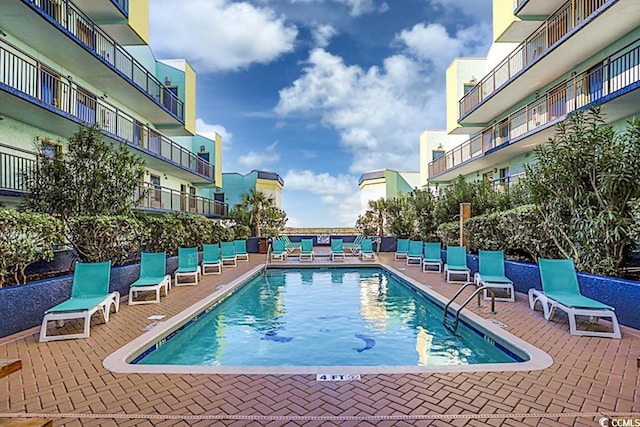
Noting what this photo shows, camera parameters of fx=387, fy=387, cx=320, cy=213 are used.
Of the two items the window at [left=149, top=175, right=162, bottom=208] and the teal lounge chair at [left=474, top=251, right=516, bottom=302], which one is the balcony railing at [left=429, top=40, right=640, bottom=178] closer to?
the teal lounge chair at [left=474, top=251, right=516, bottom=302]

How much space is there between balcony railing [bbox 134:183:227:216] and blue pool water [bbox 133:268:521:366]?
8.29m

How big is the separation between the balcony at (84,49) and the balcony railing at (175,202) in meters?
Answer: 3.78

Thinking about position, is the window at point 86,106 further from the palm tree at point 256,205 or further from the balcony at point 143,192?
the palm tree at point 256,205

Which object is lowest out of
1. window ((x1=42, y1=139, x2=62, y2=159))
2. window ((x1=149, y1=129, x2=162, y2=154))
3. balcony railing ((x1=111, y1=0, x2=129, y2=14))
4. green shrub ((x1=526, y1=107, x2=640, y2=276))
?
green shrub ((x1=526, y1=107, x2=640, y2=276))

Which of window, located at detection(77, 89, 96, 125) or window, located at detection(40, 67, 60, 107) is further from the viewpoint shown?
window, located at detection(77, 89, 96, 125)

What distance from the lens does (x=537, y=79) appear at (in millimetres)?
14734

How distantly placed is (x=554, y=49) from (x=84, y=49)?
14702 mm

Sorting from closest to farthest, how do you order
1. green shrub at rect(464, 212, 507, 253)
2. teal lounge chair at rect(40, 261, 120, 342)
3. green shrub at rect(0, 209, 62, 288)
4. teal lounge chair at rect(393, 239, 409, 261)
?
teal lounge chair at rect(40, 261, 120, 342) < green shrub at rect(0, 209, 62, 288) < green shrub at rect(464, 212, 507, 253) < teal lounge chair at rect(393, 239, 409, 261)

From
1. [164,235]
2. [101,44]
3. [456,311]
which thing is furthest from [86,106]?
[456,311]

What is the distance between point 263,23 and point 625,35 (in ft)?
40.2

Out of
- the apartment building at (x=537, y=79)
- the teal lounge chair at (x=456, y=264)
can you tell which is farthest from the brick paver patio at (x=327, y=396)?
the apartment building at (x=537, y=79)

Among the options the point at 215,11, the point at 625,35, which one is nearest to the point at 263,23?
the point at 215,11

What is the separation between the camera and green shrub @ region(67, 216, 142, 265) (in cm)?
826

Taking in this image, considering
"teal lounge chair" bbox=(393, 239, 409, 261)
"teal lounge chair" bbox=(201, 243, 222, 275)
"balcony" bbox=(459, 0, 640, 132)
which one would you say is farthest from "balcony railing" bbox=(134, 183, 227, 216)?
"balcony" bbox=(459, 0, 640, 132)
